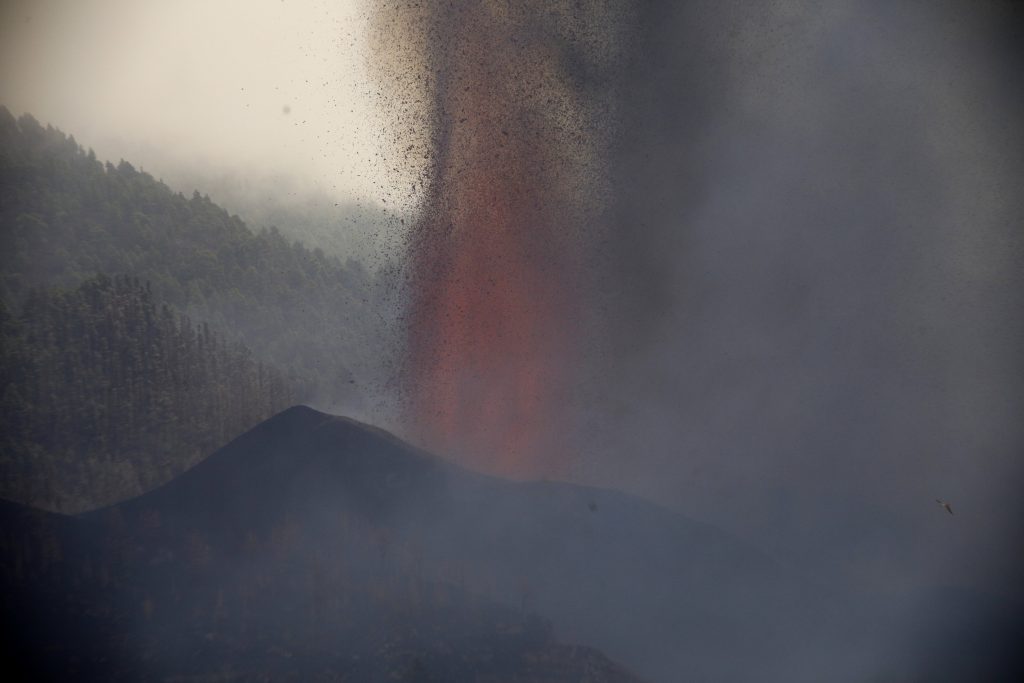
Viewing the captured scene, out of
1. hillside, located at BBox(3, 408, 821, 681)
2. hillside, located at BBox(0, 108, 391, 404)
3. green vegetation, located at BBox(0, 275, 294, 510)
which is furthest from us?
hillside, located at BBox(0, 108, 391, 404)

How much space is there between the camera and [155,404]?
66812 mm

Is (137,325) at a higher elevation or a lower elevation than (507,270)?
lower

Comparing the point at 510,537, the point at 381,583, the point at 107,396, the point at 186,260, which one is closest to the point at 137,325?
the point at 107,396

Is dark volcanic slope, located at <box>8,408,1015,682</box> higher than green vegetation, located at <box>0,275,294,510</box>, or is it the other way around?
dark volcanic slope, located at <box>8,408,1015,682</box>

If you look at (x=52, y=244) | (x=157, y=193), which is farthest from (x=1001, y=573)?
(x=157, y=193)

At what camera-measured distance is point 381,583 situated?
113 ft

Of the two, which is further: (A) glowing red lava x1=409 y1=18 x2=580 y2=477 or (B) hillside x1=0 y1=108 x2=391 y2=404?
(B) hillside x1=0 y1=108 x2=391 y2=404

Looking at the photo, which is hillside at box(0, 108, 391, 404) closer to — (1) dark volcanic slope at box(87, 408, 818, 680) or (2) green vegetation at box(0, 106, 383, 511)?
(2) green vegetation at box(0, 106, 383, 511)

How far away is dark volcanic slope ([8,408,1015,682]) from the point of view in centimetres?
3111

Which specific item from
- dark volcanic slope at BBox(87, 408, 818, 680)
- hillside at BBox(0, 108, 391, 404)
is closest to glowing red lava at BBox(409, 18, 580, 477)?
dark volcanic slope at BBox(87, 408, 818, 680)

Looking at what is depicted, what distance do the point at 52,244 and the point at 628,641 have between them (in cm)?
6987

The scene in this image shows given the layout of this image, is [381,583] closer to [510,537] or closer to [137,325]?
[510,537]

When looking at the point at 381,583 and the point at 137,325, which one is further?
the point at 137,325

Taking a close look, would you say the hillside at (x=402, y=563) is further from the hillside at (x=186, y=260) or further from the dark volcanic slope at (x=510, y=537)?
the hillside at (x=186, y=260)
